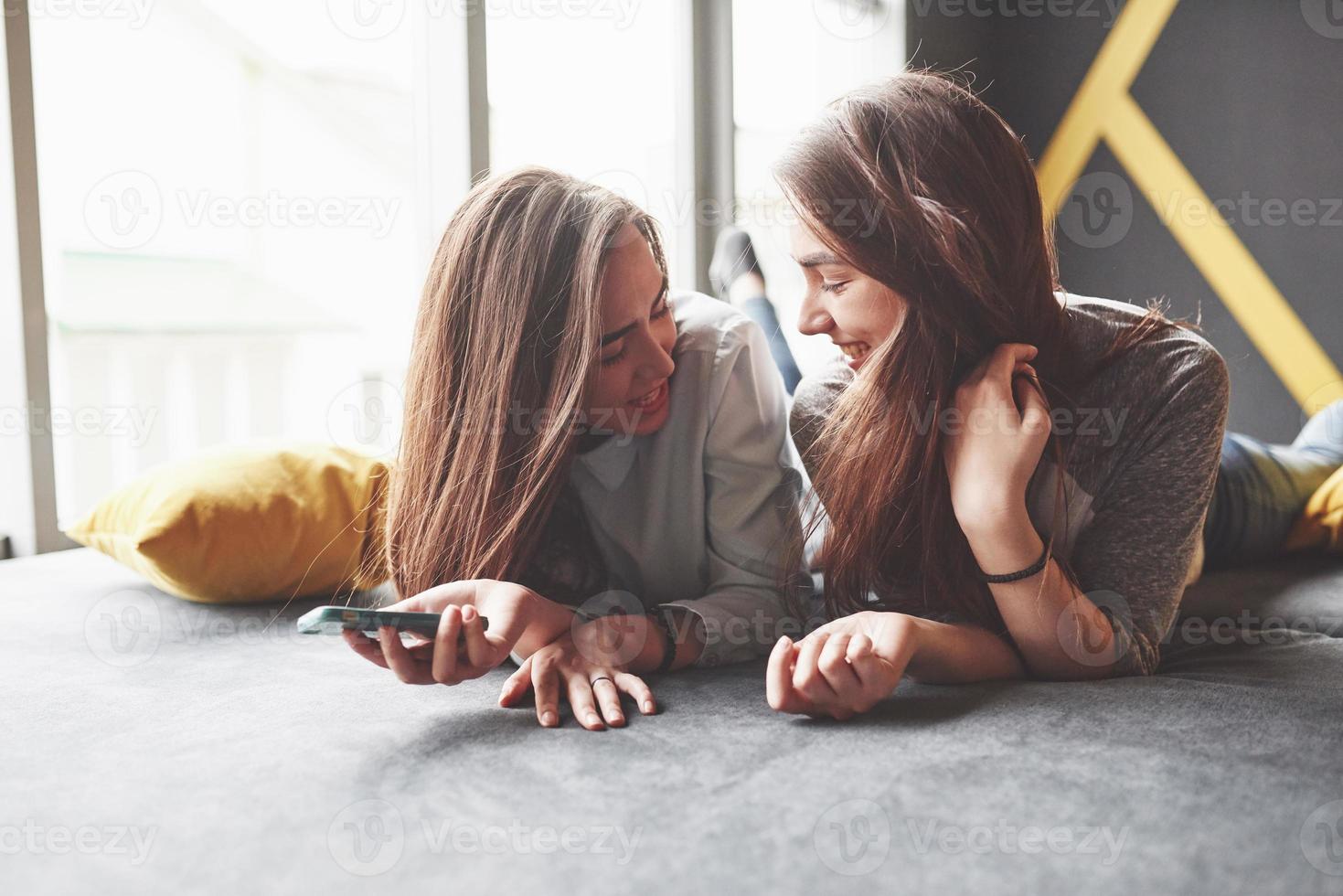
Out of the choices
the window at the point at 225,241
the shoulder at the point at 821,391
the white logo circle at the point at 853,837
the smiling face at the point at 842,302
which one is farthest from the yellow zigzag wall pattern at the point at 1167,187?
the white logo circle at the point at 853,837

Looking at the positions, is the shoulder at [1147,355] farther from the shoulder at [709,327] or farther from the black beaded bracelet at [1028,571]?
the shoulder at [709,327]

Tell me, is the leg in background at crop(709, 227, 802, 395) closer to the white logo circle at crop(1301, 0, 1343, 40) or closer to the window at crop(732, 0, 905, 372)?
the window at crop(732, 0, 905, 372)

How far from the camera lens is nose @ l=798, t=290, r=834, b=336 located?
1.17m

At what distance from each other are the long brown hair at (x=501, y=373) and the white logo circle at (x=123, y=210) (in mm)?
1069

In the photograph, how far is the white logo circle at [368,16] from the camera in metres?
2.07

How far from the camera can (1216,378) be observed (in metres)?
1.10

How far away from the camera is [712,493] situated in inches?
49.7

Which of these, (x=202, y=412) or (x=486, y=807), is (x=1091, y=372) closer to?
(x=486, y=807)

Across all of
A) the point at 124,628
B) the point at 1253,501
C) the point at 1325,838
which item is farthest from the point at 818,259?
the point at 1253,501

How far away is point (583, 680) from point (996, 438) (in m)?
0.47

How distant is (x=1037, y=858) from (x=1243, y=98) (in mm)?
3023

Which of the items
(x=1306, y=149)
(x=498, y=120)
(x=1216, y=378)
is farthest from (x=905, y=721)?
(x=1306, y=149)

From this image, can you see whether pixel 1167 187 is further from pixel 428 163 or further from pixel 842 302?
pixel 842 302

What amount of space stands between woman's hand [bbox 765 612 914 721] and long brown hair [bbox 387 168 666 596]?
35 cm
